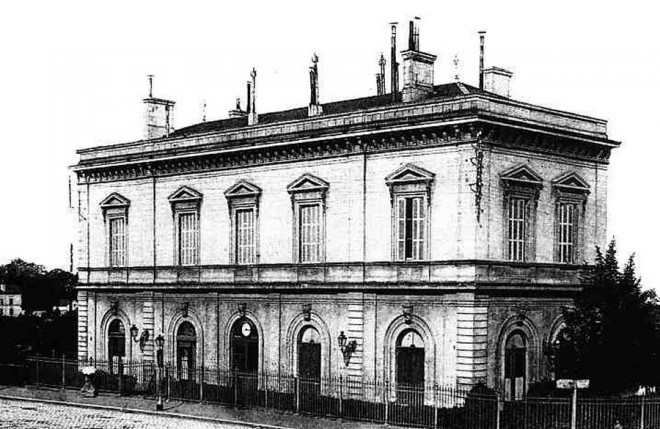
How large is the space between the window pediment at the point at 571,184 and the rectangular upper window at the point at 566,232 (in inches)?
20.4

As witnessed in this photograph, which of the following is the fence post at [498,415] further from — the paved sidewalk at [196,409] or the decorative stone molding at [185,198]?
the decorative stone molding at [185,198]

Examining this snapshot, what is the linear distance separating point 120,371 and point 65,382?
274 cm

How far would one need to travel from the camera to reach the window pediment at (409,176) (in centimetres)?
3309

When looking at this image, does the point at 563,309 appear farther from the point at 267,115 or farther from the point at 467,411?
the point at 267,115

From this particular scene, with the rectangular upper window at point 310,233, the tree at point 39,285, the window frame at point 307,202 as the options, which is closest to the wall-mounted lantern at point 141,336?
the window frame at point 307,202

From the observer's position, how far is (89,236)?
45188 millimetres

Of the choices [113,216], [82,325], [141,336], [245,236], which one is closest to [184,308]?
[141,336]

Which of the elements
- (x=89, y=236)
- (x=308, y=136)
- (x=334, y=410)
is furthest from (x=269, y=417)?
(x=89, y=236)

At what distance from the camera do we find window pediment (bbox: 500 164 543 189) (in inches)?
1293

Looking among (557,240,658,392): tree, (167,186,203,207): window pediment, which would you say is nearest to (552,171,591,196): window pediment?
(557,240,658,392): tree

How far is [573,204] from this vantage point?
1403 inches

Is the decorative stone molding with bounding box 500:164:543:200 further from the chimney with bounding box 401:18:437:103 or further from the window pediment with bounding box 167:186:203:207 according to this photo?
the window pediment with bounding box 167:186:203:207

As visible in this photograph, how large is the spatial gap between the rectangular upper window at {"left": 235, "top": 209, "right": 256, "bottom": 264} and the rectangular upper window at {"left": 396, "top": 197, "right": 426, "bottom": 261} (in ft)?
22.8

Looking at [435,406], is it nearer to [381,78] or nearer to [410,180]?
[410,180]
